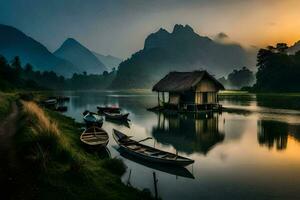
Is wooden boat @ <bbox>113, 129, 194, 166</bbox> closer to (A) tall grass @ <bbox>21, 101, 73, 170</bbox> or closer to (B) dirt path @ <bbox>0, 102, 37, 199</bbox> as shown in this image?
(A) tall grass @ <bbox>21, 101, 73, 170</bbox>

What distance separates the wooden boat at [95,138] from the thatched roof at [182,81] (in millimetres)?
24802

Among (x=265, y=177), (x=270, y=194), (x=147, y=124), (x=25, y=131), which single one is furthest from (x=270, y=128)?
(x=25, y=131)

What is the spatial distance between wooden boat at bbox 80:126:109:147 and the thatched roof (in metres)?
24.8

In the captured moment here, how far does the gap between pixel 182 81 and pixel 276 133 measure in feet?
74.5

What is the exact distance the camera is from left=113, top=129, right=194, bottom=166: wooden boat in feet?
57.0

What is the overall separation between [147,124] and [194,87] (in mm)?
12995

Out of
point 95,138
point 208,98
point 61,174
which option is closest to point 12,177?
point 61,174

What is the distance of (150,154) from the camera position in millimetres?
19094

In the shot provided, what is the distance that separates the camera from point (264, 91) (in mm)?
107125

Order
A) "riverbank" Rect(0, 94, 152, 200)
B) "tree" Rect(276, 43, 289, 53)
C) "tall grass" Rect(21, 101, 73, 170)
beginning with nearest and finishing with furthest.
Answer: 1. "riverbank" Rect(0, 94, 152, 200)
2. "tall grass" Rect(21, 101, 73, 170)
3. "tree" Rect(276, 43, 289, 53)

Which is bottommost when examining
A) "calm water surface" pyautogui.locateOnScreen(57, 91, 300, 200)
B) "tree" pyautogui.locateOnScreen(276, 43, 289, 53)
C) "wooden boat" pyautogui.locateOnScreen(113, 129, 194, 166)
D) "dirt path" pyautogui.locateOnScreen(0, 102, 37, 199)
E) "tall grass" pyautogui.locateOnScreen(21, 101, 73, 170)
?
"calm water surface" pyautogui.locateOnScreen(57, 91, 300, 200)

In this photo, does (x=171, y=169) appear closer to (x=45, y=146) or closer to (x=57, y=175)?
(x=45, y=146)

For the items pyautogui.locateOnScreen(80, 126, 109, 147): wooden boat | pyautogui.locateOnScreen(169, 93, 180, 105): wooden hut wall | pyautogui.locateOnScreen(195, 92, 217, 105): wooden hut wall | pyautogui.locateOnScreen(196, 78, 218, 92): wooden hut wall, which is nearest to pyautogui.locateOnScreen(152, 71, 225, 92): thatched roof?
pyautogui.locateOnScreen(196, 78, 218, 92): wooden hut wall

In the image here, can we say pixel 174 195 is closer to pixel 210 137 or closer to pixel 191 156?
pixel 191 156
